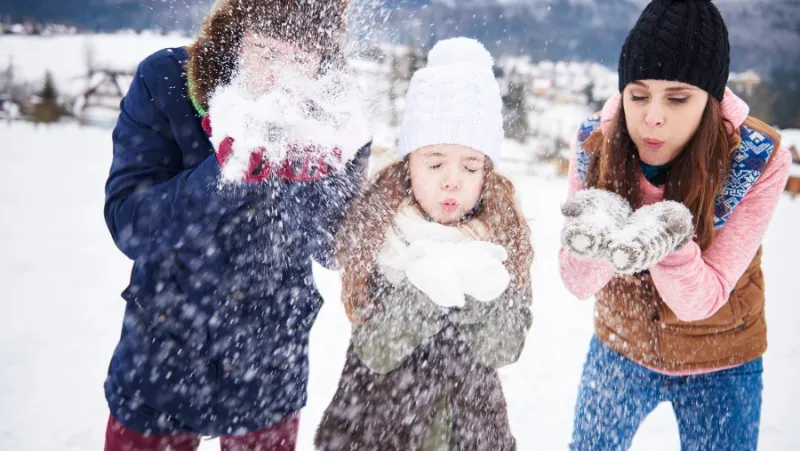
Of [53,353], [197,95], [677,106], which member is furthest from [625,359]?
[53,353]

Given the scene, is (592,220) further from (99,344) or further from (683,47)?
(99,344)

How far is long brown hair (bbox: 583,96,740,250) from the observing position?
1.82 m

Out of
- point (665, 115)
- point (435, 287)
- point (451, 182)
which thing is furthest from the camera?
point (451, 182)

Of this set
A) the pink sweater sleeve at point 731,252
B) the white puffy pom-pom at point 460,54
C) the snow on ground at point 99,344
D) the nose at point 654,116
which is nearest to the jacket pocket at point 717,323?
the pink sweater sleeve at point 731,252

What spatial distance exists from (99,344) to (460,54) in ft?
14.5

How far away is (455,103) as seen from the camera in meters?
1.99

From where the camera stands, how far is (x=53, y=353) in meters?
4.39

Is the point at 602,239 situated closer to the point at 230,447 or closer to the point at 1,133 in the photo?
the point at 230,447

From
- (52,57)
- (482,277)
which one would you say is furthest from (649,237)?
(52,57)

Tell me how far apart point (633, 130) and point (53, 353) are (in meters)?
4.98

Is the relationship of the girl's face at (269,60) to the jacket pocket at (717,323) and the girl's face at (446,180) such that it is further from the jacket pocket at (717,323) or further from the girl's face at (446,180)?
the jacket pocket at (717,323)

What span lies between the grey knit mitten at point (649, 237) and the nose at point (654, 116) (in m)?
0.31

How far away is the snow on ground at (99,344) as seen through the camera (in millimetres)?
3693

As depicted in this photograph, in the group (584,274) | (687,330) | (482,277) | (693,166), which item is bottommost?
(687,330)
